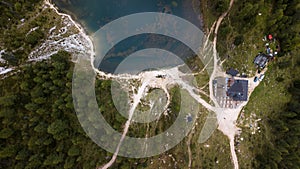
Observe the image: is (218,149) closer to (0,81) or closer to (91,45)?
(91,45)

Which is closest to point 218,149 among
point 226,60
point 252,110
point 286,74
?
point 252,110

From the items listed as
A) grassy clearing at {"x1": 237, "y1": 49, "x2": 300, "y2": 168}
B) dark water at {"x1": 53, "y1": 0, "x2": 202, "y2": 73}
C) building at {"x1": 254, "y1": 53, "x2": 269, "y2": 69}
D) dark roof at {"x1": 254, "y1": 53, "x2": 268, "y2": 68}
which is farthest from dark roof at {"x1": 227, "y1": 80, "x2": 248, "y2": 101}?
dark water at {"x1": 53, "y1": 0, "x2": 202, "y2": 73}

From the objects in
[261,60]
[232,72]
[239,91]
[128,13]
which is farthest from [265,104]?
[128,13]

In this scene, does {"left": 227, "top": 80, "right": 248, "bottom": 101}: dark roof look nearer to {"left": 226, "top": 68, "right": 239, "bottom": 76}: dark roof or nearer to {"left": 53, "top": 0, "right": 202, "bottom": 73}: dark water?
{"left": 226, "top": 68, "right": 239, "bottom": 76}: dark roof

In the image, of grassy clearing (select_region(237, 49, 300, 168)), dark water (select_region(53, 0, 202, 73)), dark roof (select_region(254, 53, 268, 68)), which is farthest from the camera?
dark water (select_region(53, 0, 202, 73))

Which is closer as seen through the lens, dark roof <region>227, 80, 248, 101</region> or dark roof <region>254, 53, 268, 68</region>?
dark roof <region>227, 80, 248, 101</region>

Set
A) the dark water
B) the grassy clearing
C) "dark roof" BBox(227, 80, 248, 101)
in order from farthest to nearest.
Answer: the dark water, the grassy clearing, "dark roof" BBox(227, 80, 248, 101)

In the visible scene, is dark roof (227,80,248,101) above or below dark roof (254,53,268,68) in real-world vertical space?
below
